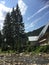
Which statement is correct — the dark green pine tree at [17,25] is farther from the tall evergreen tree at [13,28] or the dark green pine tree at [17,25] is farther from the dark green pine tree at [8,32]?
the dark green pine tree at [8,32]

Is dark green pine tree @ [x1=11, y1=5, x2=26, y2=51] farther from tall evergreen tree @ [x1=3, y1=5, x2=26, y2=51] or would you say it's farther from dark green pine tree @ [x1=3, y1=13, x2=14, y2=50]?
dark green pine tree @ [x1=3, y1=13, x2=14, y2=50]

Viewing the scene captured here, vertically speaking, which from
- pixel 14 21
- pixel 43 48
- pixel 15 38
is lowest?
pixel 43 48

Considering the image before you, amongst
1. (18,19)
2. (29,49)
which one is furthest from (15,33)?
(29,49)

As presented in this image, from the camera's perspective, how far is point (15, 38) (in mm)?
51688

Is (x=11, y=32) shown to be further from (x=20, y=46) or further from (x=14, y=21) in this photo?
(x=20, y=46)

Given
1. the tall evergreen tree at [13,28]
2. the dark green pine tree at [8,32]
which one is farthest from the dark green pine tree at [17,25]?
the dark green pine tree at [8,32]

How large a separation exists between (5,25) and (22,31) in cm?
343

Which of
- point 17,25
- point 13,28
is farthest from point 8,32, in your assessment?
point 17,25

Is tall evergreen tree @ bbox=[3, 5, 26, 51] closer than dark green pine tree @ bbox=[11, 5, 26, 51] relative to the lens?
Yes

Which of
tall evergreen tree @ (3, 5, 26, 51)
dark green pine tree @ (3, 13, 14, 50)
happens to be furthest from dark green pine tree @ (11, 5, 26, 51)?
dark green pine tree @ (3, 13, 14, 50)

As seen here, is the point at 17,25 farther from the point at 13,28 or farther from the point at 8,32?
the point at 8,32

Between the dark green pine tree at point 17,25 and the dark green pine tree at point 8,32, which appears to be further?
the dark green pine tree at point 17,25

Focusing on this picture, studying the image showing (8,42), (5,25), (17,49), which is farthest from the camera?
(5,25)

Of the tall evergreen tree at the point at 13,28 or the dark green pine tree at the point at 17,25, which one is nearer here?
the tall evergreen tree at the point at 13,28
